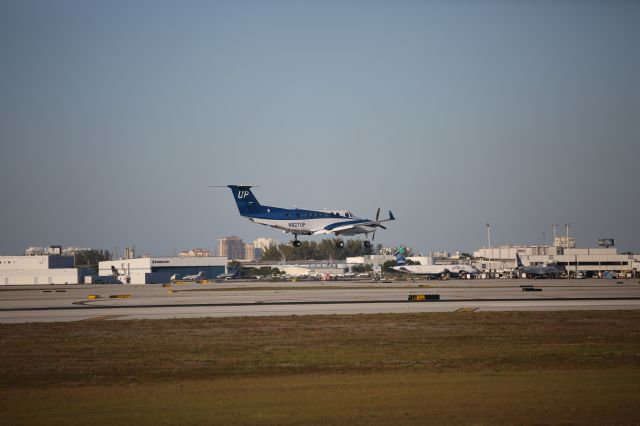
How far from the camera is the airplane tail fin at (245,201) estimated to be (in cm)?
8525

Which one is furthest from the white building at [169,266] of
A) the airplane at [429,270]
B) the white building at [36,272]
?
the airplane at [429,270]

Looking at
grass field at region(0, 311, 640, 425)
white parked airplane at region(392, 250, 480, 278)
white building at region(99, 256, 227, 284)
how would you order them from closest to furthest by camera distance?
grass field at region(0, 311, 640, 425) → white parked airplane at region(392, 250, 480, 278) → white building at region(99, 256, 227, 284)

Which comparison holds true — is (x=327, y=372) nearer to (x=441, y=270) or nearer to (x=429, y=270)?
(x=441, y=270)

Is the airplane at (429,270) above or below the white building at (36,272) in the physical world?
below

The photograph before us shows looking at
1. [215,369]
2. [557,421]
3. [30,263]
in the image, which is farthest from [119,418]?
[30,263]

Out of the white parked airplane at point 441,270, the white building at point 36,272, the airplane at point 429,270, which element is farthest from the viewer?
the white building at point 36,272

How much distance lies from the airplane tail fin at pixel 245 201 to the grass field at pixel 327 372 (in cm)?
4414

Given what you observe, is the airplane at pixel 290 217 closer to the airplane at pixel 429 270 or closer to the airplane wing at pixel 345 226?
the airplane wing at pixel 345 226

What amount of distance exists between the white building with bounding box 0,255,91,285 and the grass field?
361 feet

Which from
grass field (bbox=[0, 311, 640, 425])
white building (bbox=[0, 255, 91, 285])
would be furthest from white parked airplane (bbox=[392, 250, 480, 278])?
grass field (bbox=[0, 311, 640, 425])

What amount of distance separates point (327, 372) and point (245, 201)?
6070 cm

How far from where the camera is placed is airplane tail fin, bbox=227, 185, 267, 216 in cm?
8525

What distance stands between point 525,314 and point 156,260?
141863mm

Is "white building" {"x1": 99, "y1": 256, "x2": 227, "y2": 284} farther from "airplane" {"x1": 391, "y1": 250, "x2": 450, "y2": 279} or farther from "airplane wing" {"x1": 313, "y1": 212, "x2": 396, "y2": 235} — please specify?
"airplane wing" {"x1": 313, "y1": 212, "x2": 396, "y2": 235}
